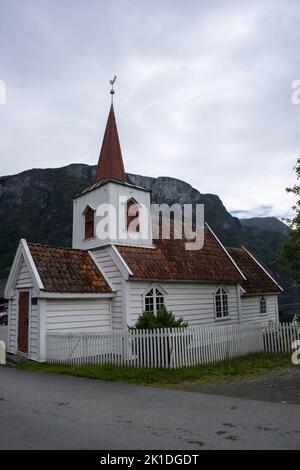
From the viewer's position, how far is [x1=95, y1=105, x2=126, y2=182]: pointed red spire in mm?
20312

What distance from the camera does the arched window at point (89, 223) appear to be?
19922 mm

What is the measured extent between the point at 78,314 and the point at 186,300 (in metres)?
5.79

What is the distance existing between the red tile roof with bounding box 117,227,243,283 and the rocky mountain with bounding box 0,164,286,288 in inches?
4598

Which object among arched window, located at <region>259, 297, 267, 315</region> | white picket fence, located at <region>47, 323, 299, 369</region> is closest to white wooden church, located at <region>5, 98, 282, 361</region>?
white picket fence, located at <region>47, 323, 299, 369</region>

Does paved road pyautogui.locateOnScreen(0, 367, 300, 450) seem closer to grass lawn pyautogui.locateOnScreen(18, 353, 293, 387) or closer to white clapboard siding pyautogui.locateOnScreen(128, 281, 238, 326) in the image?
grass lawn pyautogui.locateOnScreen(18, 353, 293, 387)

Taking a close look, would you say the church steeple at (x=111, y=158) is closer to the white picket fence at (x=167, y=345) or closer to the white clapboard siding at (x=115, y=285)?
the white clapboard siding at (x=115, y=285)

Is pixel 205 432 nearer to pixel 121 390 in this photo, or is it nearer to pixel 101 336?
pixel 121 390

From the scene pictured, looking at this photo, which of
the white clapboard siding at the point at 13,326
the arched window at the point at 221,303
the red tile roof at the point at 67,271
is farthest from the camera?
the arched window at the point at 221,303

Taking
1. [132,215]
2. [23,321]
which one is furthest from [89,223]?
[23,321]

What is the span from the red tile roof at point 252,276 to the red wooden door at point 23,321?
13.5m

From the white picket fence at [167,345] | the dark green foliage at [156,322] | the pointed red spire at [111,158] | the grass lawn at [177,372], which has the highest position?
the pointed red spire at [111,158]

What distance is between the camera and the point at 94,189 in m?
20.0

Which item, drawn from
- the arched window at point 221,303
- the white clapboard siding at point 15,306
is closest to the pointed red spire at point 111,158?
the white clapboard siding at point 15,306

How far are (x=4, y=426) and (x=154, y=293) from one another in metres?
11.8
